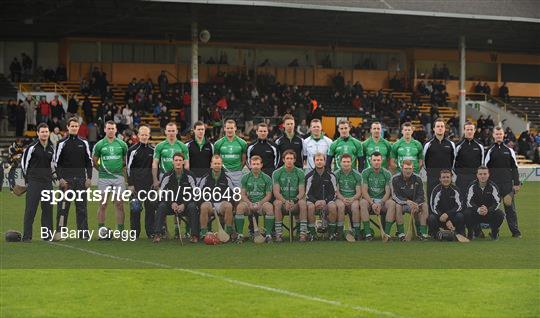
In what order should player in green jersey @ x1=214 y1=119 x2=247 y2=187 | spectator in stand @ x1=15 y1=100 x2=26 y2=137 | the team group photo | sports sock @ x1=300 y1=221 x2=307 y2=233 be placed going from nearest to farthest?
1. the team group photo
2. sports sock @ x1=300 y1=221 x2=307 y2=233
3. player in green jersey @ x1=214 y1=119 x2=247 y2=187
4. spectator in stand @ x1=15 y1=100 x2=26 y2=137

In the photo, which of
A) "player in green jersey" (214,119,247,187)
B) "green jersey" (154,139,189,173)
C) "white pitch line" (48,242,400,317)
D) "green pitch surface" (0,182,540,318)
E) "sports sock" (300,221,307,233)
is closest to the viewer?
"white pitch line" (48,242,400,317)

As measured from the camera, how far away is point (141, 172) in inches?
631

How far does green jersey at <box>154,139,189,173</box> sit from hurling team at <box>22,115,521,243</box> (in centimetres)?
2

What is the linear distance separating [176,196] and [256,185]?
1.28 m

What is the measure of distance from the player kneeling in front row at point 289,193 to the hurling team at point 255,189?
0.02 meters

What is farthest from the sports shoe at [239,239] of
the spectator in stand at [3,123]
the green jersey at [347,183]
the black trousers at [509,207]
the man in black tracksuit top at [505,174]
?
the spectator in stand at [3,123]

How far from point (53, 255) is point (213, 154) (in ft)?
11.7

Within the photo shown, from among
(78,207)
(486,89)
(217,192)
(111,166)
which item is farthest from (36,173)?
(486,89)

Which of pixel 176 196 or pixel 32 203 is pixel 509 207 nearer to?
pixel 176 196

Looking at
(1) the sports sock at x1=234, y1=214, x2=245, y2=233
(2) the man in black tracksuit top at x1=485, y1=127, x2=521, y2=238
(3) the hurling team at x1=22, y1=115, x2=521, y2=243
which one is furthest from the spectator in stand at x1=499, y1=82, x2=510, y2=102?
(1) the sports sock at x1=234, y1=214, x2=245, y2=233

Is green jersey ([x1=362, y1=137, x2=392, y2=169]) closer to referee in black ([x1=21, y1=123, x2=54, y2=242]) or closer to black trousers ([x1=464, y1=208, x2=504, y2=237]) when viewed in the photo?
black trousers ([x1=464, y1=208, x2=504, y2=237])

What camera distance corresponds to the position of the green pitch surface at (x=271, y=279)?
9742 mm

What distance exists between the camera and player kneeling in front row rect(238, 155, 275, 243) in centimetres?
1564

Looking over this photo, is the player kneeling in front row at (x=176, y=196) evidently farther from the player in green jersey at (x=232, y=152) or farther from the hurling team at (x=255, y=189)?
the player in green jersey at (x=232, y=152)
